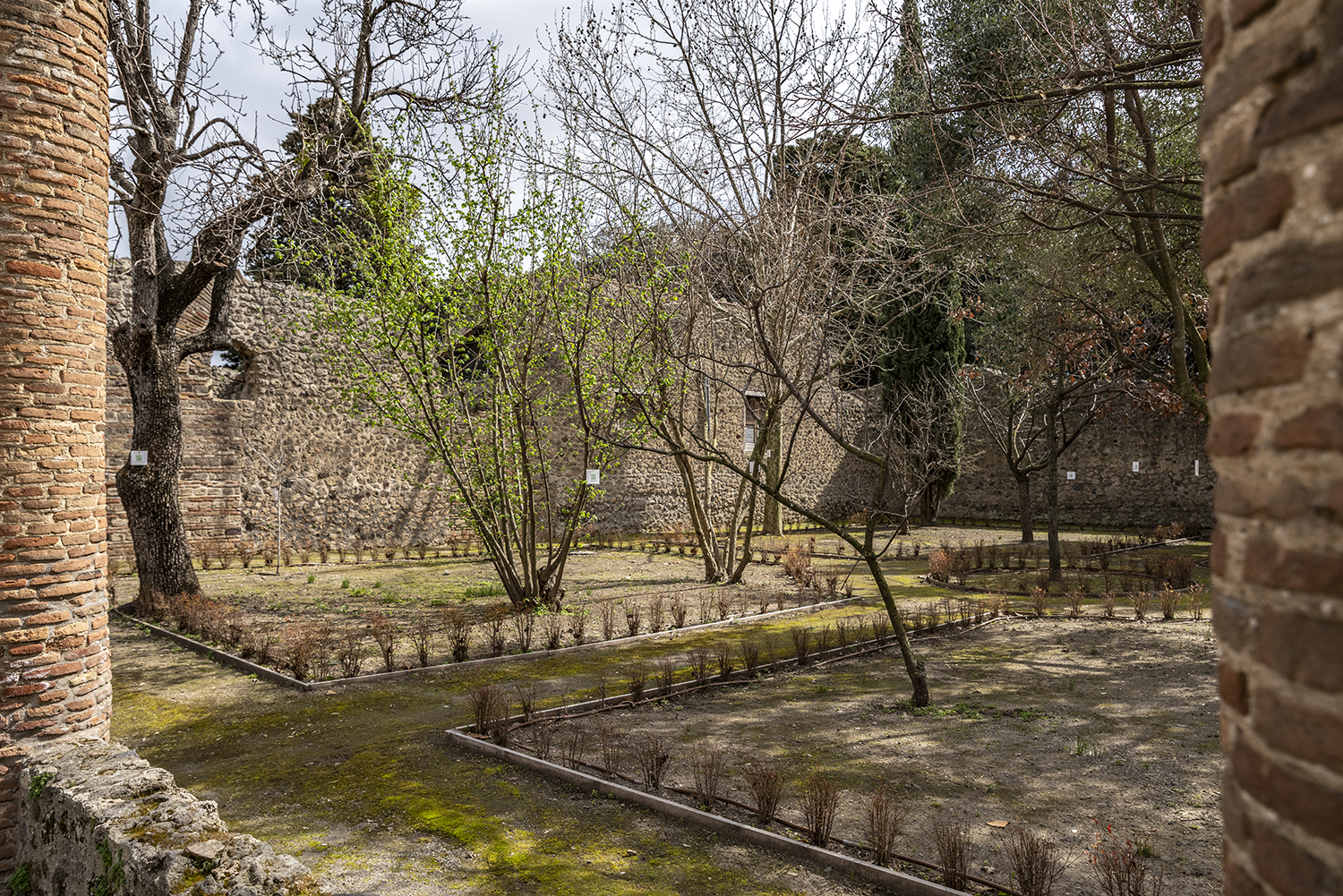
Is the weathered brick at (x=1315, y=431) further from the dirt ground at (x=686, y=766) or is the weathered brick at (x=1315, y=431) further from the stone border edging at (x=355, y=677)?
the stone border edging at (x=355, y=677)

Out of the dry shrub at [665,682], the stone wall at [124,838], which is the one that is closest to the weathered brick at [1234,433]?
the stone wall at [124,838]

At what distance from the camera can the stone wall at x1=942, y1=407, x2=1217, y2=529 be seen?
71.6 feet

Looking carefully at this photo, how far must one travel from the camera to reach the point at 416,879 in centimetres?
374

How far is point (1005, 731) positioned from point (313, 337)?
1467 centimetres

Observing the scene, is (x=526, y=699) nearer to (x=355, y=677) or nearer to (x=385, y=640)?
(x=355, y=677)

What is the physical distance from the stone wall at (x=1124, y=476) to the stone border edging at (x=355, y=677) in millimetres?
14153

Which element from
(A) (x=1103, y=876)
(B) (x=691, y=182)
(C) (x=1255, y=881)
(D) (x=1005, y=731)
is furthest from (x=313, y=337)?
(C) (x=1255, y=881)

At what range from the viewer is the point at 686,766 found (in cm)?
Result: 523

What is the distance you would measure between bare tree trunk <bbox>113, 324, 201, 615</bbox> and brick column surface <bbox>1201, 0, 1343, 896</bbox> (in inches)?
442

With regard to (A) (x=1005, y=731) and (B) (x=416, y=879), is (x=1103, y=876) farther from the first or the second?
(B) (x=416, y=879)

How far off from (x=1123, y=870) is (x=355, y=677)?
591 centimetres

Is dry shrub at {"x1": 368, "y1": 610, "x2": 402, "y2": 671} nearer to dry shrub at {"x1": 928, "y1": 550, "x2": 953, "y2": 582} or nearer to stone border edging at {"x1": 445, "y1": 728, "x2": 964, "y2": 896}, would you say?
stone border edging at {"x1": 445, "y1": 728, "x2": 964, "y2": 896}

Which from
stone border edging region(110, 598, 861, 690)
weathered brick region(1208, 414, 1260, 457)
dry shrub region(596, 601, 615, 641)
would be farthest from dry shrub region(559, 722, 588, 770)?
weathered brick region(1208, 414, 1260, 457)

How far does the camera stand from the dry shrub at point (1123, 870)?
3.22 m
